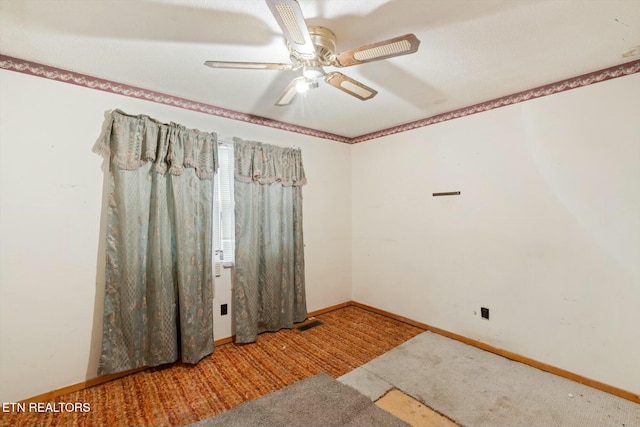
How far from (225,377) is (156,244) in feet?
4.03

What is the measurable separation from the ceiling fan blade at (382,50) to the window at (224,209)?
170 cm

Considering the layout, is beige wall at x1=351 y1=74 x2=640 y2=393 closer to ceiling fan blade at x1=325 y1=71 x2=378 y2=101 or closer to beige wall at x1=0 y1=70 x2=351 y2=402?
ceiling fan blade at x1=325 y1=71 x2=378 y2=101

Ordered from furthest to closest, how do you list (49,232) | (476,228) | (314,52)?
(476,228) < (49,232) < (314,52)

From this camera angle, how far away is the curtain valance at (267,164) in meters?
2.87

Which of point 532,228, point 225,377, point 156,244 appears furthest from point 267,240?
point 532,228

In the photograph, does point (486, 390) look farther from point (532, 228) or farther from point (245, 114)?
point (245, 114)

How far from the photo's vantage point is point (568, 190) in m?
2.23

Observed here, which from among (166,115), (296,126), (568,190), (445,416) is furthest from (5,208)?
(568,190)

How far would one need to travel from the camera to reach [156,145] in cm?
232

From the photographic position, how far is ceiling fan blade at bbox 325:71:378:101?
65.7 inches

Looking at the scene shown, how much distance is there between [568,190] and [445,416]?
1.97 meters

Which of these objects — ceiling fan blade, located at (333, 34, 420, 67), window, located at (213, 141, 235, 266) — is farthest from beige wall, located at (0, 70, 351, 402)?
ceiling fan blade, located at (333, 34, 420, 67)

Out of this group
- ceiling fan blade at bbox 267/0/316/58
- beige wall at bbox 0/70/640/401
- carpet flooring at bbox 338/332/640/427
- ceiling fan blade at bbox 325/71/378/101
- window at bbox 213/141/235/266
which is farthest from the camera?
window at bbox 213/141/235/266

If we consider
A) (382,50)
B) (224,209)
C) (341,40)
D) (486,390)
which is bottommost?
(486,390)
